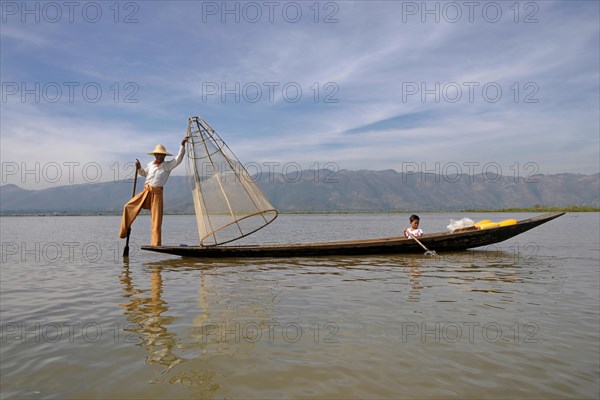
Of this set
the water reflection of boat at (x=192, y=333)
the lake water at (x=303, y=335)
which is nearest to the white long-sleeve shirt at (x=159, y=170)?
the lake water at (x=303, y=335)

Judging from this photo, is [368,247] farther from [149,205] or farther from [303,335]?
[303,335]

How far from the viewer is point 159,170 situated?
469 inches

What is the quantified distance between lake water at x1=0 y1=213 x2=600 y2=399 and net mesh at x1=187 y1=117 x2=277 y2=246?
9.57 ft

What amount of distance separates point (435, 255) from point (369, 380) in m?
10.0

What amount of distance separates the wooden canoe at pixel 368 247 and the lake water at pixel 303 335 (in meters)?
2.81

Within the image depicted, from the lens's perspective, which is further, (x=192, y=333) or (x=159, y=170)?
(x=159, y=170)

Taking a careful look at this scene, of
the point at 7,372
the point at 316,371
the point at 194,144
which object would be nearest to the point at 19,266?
the point at 194,144

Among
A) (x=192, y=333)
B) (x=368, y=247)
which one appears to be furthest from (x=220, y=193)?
(x=192, y=333)

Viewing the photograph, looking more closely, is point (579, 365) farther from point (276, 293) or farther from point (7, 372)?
point (7, 372)

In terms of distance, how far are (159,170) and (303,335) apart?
27.8ft

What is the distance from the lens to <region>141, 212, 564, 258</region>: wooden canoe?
1270 centimetres

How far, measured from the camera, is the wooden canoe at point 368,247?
41.7 ft

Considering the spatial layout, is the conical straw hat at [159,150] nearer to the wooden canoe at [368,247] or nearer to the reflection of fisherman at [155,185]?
the reflection of fisherman at [155,185]

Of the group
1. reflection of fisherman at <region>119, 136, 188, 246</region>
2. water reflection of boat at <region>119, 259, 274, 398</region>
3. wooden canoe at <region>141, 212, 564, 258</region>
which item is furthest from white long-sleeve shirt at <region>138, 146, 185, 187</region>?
water reflection of boat at <region>119, 259, 274, 398</region>
